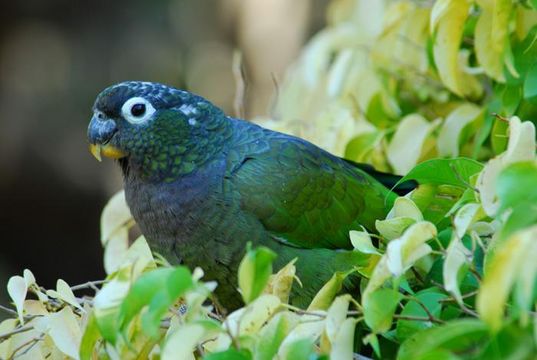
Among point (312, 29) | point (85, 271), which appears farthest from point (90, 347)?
point (312, 29)

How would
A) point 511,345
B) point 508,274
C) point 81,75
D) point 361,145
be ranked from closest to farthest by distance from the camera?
point 508,274 < point 511,345 < point 361,145 < point 81,75

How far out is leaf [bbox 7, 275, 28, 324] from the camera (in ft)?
5.39

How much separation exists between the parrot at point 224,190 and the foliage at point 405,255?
172mm

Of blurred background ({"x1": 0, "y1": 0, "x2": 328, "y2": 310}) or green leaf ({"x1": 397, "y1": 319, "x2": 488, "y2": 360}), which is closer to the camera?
green leaf ({"x1": 397, "y1": 319, "x2": 488, "y2": 360})

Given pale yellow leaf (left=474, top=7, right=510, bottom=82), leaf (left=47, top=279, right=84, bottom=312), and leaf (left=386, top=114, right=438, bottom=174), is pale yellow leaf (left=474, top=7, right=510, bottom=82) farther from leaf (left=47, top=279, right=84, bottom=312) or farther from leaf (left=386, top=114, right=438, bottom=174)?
leaf (left=47, top=279, right=84, bottom=312)

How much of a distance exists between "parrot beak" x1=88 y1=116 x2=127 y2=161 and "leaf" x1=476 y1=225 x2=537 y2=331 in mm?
1377

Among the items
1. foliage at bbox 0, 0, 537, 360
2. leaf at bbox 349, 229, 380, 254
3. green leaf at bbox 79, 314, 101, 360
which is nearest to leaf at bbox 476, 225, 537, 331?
foliage at bbox 0, 0, 537, 360

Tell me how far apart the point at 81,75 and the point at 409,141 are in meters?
4.09

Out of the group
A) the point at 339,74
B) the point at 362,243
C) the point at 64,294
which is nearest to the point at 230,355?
the point at 362,243

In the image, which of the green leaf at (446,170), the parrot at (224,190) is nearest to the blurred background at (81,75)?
the parrot at (224,190)

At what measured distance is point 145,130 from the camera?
227 centimetres

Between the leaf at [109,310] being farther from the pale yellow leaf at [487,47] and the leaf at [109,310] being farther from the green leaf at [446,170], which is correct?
the pale yellow leaf at [487,47]

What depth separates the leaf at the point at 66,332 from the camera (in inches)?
63.2

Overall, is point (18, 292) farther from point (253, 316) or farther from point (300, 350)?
point (300, 350)
